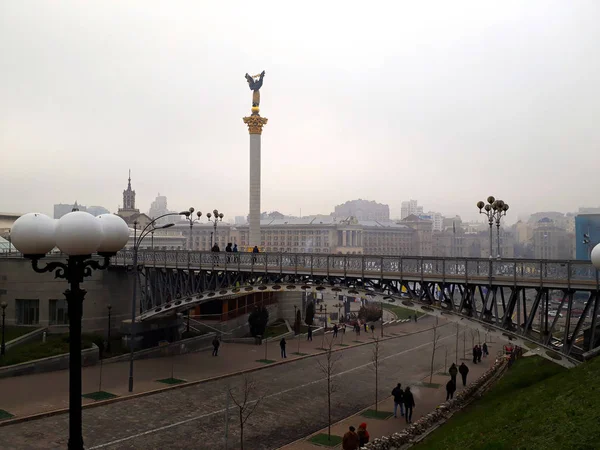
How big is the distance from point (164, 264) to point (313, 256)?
1341cm

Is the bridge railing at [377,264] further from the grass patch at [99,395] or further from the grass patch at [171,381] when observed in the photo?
the grass patch at [99,395]

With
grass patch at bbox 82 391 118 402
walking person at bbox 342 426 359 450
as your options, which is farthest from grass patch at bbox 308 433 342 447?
grass patch at bbox 82 391 118 402

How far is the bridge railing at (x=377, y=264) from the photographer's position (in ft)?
72.5

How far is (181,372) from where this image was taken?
1351 inches

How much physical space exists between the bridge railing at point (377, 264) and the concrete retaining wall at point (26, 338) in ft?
26.6

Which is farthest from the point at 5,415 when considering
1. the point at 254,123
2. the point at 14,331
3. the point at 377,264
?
the point at 254,123

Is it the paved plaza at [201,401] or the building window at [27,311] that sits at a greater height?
the building window at [27,311]

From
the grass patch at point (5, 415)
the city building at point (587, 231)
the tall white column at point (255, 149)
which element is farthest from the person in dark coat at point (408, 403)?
the city building at point (587, 231)

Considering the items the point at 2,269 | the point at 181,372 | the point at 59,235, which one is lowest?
the point at 181,372

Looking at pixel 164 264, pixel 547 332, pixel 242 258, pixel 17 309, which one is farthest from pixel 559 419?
pixel 17 309

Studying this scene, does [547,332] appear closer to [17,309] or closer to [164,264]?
[164,264]

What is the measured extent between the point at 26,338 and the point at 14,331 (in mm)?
2110

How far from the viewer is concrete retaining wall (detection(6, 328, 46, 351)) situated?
34.8 metres

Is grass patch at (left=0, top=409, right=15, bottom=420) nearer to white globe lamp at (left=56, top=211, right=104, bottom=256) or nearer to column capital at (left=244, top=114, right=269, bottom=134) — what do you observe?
white globe lamp at (left=56, top=211, right=104, bottom=256)
